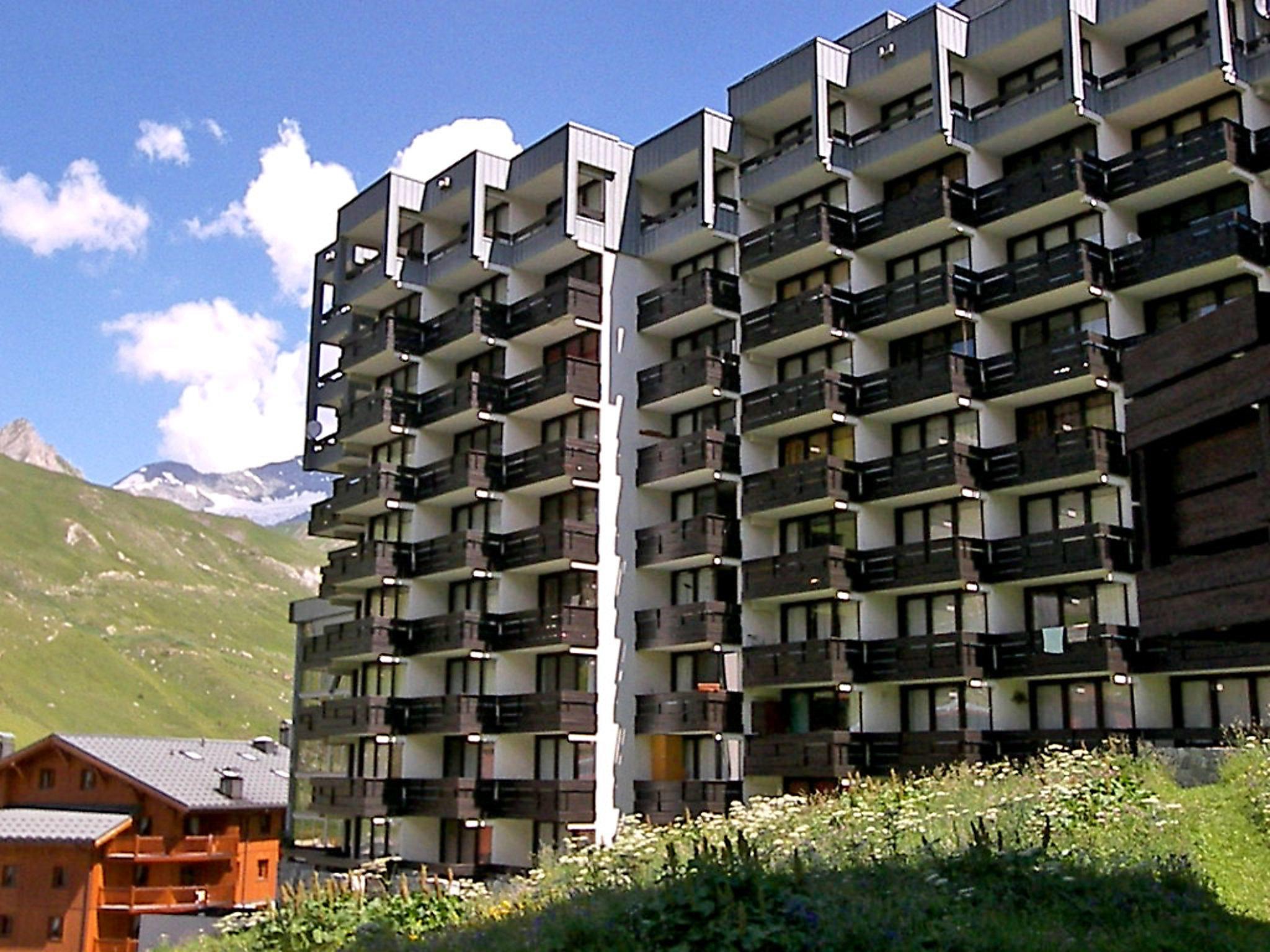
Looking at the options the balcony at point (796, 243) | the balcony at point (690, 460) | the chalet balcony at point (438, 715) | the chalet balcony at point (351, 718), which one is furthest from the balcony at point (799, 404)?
the chalet balcony at point (351, 718)

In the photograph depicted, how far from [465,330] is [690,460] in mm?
11901

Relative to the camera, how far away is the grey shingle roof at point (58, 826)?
202 ft

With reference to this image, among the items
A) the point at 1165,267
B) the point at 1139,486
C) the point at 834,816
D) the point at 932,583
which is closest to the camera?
the point at 1139,486

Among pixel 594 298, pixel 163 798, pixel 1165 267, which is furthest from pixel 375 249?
pixel 1165 267

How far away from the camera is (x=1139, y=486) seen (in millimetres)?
9781

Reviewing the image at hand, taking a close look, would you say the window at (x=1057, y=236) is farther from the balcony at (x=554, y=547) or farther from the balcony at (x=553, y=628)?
the balcony at (x=553, y=628)

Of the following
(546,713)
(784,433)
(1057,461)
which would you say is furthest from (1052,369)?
(546,713)

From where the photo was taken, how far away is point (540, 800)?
4928 cm

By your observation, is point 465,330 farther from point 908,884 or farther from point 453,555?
point 908,884

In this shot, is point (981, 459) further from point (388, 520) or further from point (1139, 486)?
point (1139, 486)

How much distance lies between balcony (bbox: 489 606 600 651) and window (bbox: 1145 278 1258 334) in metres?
21.0

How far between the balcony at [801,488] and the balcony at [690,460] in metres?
1.43

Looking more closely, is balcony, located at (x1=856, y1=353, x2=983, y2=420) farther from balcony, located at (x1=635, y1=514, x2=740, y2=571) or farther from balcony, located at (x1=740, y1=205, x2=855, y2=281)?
balcony, located at (x1=635, y1=514, x2=740, y2=571)

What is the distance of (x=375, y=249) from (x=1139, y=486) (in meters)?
59.1
